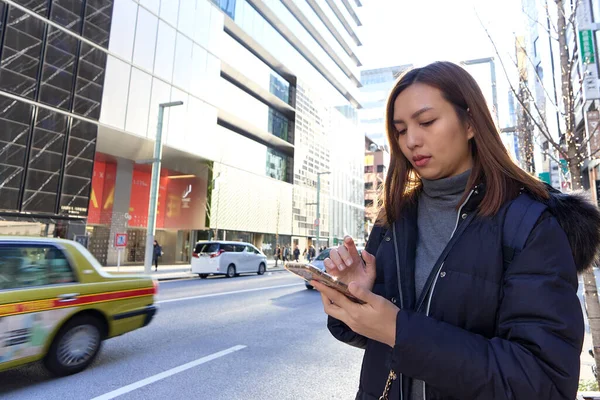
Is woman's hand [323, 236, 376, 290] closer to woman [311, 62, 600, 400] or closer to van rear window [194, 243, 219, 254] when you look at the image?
woman [311, 62, 600, 400]

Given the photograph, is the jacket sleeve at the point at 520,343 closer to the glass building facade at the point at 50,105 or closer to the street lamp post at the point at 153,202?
the street lamp post at the point at 153,202

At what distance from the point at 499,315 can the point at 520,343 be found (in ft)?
0.31

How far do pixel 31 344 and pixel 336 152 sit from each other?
160 feet

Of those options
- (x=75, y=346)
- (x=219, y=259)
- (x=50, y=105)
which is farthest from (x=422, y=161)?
(x=50, y=105)

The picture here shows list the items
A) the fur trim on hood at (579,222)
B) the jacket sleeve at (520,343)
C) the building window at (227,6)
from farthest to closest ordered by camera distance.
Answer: the building window at (227,6)
the fur trim on hood at (579,222)
the jacket sleeve at (520,343)

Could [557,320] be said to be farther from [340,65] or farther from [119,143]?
[340,65]

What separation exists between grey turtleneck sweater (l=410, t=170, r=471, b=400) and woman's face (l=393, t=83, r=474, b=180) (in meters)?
0.04

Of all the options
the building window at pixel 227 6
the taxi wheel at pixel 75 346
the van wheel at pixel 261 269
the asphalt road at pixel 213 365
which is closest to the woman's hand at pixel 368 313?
the asphalt road at pixel 213 365

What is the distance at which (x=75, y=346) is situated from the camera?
432 cm

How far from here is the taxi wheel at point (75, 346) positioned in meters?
4.11

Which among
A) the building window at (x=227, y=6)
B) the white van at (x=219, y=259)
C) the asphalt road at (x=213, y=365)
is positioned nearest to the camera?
the asphalt road at (x=213, y=365)

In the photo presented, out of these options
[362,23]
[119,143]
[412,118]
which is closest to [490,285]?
[412,118]

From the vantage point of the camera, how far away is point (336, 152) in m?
51.2

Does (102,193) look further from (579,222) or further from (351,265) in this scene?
(579,222)
